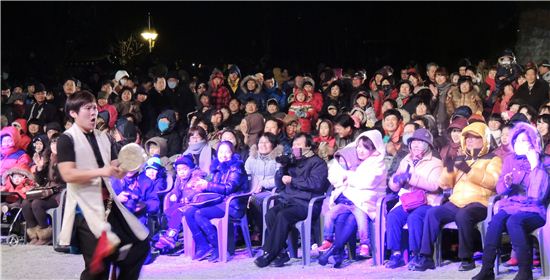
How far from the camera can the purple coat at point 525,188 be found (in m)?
7.39

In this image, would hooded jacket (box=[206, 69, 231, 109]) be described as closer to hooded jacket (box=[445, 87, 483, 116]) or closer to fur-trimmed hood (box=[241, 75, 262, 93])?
fur-trimmed hood (box=[241, 75, 262, 93])

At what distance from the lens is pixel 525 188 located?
24.7ft

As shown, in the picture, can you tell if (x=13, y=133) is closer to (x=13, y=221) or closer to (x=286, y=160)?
(x=13, y=221)

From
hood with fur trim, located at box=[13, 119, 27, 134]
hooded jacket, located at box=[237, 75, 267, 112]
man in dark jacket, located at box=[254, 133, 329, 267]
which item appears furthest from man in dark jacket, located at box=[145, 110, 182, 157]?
man in dark jacket, located at box=[254, 133, 329, 267]

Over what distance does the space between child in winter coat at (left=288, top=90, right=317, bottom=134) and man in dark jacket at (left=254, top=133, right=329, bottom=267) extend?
10.6ft

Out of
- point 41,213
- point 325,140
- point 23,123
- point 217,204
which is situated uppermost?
point 23,123

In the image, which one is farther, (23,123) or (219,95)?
(219,95)

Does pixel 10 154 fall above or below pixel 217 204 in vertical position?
above

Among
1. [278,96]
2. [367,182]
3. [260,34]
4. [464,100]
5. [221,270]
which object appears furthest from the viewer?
[260,34]

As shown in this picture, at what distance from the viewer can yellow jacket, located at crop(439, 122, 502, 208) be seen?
7855mm

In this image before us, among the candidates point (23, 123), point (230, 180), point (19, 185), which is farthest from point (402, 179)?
point (23, 123)

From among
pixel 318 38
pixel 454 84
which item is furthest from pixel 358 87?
pixel 318 38

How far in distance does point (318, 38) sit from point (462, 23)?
3.88 m

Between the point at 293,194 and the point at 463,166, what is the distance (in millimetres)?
1632
